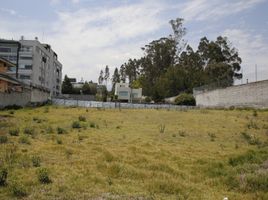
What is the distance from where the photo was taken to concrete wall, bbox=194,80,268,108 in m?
39.1

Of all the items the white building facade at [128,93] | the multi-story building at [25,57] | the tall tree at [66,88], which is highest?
the multi-story building at [25,57]

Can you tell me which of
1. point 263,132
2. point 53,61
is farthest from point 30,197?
point 53,61

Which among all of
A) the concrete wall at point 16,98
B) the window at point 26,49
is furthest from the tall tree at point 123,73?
the concrete wall at point 16,98

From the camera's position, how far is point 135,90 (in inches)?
3310

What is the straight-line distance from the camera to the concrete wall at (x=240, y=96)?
39147 millimetres

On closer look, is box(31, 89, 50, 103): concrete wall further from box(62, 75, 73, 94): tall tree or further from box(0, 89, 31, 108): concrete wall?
box(62, 75, 73, 94): tall tree

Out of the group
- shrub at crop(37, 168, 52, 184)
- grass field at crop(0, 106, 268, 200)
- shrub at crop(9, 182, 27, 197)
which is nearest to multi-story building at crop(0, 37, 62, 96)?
grass field at crop(0, 106, 268, 200)

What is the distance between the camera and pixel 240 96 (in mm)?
44094

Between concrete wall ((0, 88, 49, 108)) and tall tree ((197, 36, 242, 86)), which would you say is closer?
concrete wall ((0, 88, 49, 108))

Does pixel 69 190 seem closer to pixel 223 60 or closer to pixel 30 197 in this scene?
pixel 30 197

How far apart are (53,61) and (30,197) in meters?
95.7

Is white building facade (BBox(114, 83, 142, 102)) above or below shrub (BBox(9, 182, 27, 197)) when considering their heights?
above

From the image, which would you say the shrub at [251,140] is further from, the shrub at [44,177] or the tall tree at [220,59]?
the tall tree at [220,59]

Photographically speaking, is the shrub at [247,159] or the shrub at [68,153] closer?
the shrub at [247,159]
